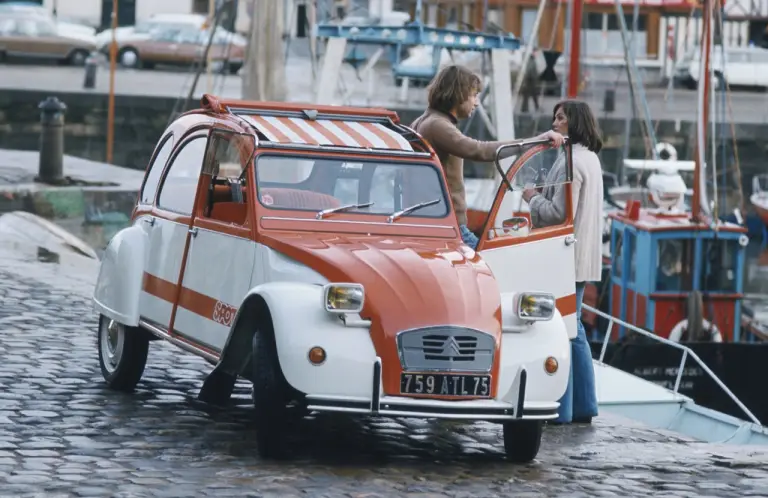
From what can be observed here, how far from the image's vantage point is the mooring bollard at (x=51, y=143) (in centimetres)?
2181

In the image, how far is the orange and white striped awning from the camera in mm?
9594

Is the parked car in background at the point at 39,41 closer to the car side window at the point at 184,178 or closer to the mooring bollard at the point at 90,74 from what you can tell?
the mooring bollard at the point at 90,74

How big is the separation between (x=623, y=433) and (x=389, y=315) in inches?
98.8

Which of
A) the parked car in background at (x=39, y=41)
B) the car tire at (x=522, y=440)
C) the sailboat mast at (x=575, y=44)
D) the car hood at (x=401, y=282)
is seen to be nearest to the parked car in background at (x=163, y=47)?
the parked car in background at (x=39, y=41)

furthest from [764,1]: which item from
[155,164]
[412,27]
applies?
[155,164]

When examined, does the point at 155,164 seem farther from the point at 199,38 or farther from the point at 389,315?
the point at 199,38

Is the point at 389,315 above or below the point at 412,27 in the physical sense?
below

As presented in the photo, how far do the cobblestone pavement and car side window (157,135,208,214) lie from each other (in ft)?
3.67

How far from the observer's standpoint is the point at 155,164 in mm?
10914

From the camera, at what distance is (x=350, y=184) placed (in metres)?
9.55

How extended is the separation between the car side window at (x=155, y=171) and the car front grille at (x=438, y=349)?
286 centimetres

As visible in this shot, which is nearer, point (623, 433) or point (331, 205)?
point (331, 205)

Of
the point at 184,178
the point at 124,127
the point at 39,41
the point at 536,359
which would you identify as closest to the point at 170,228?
the point at 184,178

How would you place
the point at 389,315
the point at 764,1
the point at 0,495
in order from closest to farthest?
the point at 0,495
the point at 389,315
the point at 764,1
